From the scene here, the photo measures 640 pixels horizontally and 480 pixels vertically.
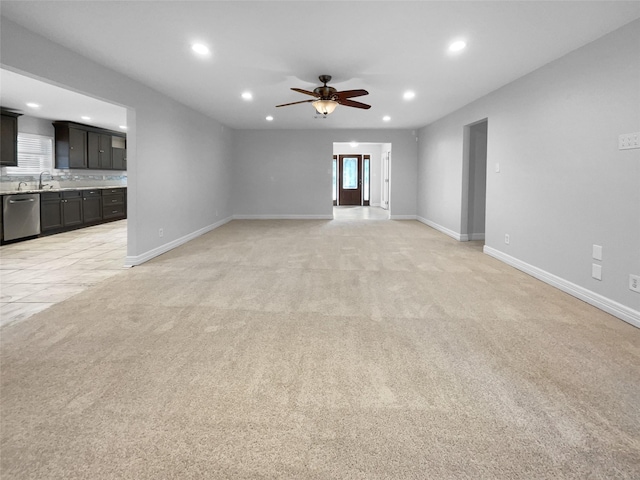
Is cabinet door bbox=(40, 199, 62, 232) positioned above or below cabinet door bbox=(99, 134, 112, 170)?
below

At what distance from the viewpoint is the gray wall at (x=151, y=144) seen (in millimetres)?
3480

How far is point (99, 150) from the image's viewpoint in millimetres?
9461

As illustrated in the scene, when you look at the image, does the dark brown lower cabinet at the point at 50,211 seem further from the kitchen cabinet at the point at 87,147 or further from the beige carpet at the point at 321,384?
the beige carpet at the point at 321,384

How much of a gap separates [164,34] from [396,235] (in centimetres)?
533

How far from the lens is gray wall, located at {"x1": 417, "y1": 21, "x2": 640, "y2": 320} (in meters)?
3.21

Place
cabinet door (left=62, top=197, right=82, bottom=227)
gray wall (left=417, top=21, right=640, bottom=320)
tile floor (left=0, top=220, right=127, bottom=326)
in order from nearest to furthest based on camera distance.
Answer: gray wall (left=417, top=21, right=640, bottom=320) → tile floor (left=0, top=220, right=127, bottom=326) → cabinet door (left=62, top=197, right=82, bottom=227)

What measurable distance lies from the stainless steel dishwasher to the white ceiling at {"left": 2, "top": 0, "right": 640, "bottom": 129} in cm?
325

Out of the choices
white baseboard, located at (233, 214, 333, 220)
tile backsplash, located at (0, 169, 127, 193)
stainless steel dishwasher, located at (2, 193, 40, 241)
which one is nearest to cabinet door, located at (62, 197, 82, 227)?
tile backsplash, located at (0, 169, 127, 193)

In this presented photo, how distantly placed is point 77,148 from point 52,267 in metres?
4.86

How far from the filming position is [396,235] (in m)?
7.67

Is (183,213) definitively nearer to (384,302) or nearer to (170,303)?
(170,303)

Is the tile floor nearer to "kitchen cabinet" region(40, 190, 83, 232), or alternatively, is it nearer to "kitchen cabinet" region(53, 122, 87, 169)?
"kitchen cabinet" region(40, 190, 83, 232)

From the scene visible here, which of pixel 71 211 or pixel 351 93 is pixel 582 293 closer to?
pixel 351 93

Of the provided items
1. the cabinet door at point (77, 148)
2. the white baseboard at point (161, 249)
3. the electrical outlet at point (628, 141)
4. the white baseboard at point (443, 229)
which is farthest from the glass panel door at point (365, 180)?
the electrical outlet at point (628, 141)
